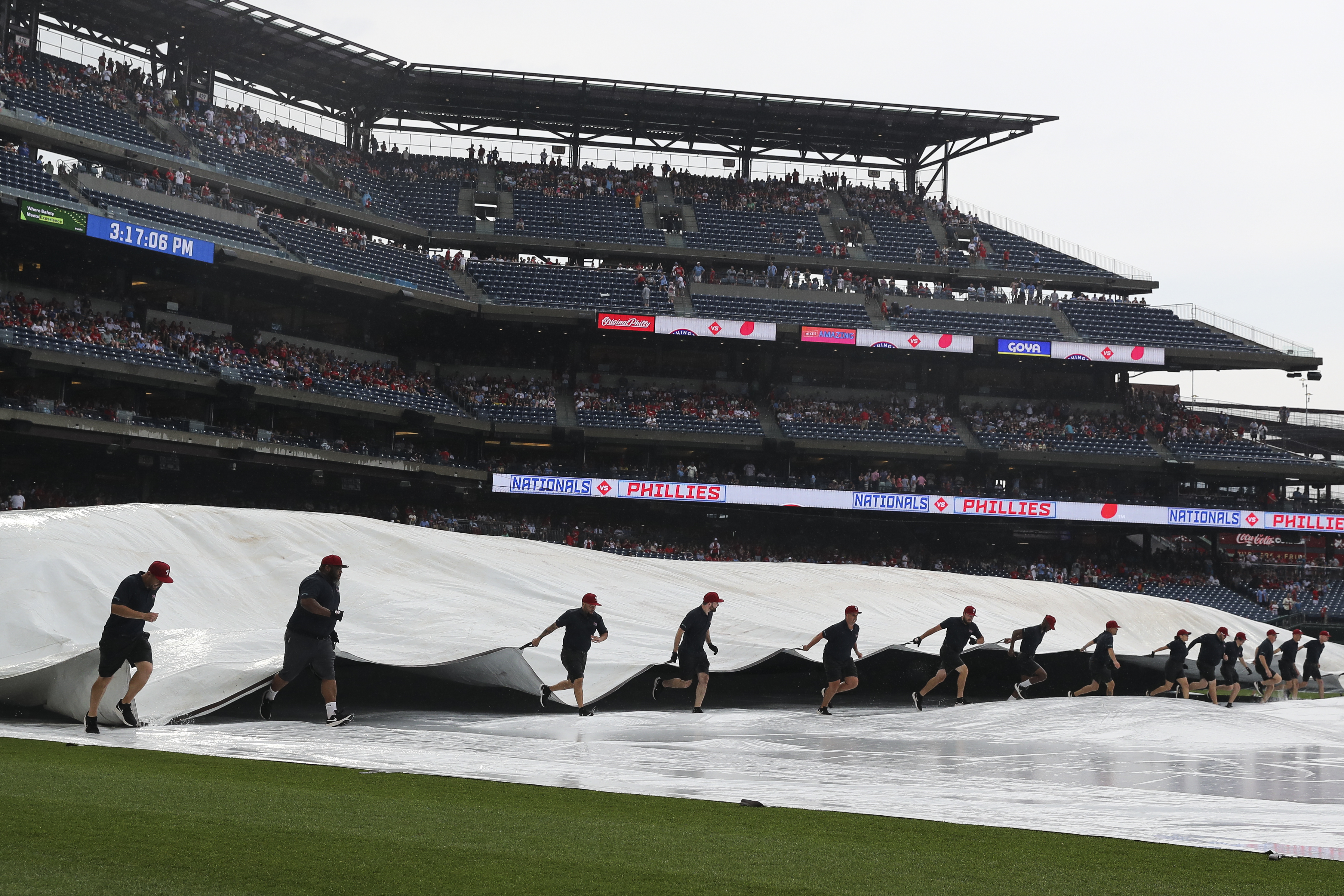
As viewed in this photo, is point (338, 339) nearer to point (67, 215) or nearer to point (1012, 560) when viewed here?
point (67, 215)

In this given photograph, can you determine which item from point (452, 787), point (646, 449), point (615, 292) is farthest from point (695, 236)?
point (452, 787)

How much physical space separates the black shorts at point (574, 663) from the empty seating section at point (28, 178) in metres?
29.7

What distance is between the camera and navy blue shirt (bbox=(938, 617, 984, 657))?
18.3 meters

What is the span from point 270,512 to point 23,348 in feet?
72.2

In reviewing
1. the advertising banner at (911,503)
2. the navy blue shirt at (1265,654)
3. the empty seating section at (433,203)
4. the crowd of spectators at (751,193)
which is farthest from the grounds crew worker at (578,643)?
the crowd of spectators at (751,193)

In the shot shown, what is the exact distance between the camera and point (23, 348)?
3556 centimetres

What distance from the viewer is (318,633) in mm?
12305

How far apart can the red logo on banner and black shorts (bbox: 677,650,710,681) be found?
35379 mm

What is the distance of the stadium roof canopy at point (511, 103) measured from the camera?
51.3 m

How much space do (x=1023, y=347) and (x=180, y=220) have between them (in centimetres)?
3343

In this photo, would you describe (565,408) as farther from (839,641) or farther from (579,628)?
(579,628)

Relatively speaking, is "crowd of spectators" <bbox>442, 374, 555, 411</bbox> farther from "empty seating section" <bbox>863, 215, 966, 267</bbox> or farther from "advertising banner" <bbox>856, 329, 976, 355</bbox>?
"empty seating section" <bbox>863, 215, 966, 267</bbox>

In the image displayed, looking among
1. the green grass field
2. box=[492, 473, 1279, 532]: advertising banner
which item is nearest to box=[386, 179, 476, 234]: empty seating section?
box=[492, 473, 1279, 532]: advertising banner

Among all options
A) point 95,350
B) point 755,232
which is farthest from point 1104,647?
point 755,232
